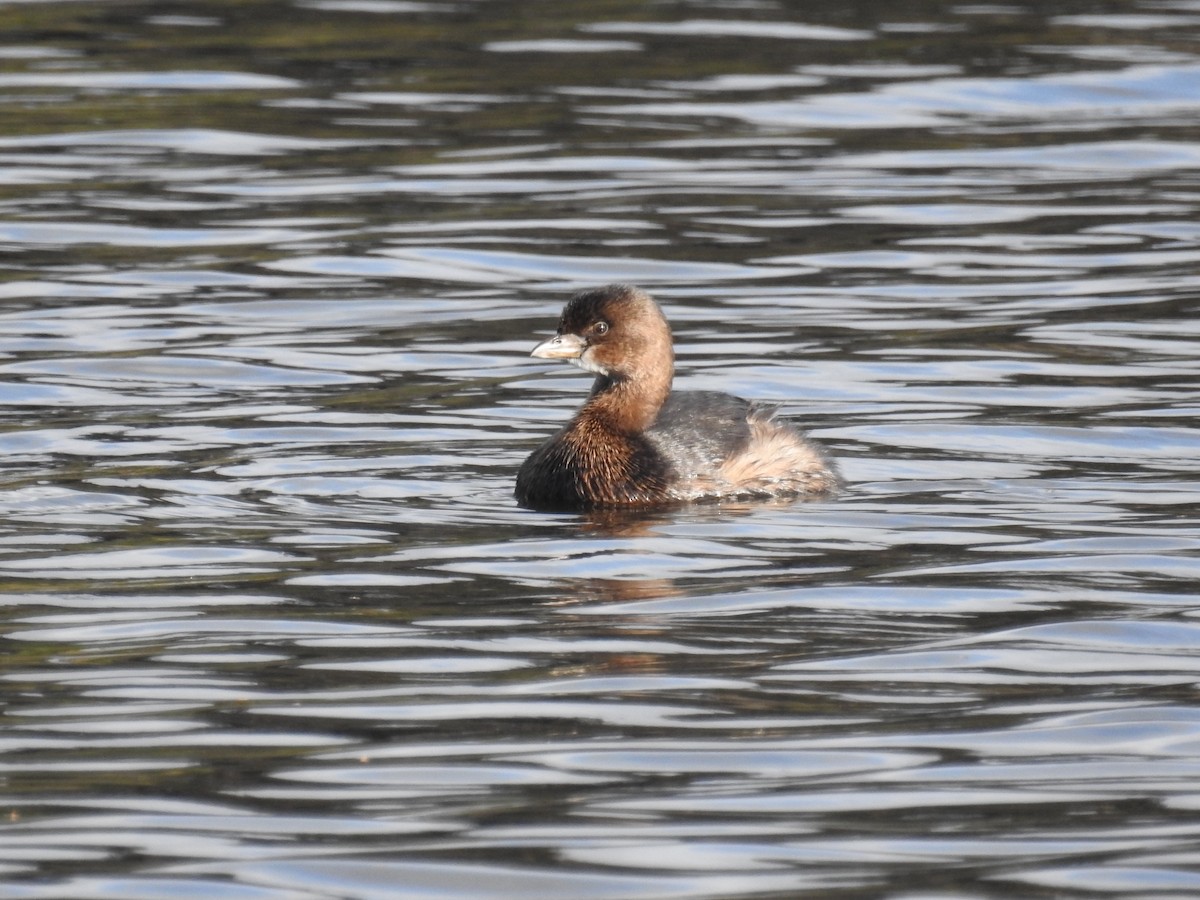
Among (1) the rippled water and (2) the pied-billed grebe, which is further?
(2) the pied-billed grebe

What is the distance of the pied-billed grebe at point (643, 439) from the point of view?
1088 cm

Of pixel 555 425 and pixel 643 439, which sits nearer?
pixel 643 439

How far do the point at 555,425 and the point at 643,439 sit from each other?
66.3 inches

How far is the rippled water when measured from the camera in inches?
249

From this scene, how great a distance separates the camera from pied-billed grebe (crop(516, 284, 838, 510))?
428 inches

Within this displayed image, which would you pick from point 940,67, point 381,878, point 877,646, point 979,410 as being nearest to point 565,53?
point 940,67

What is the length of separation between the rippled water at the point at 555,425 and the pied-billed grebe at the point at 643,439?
22 centimetres

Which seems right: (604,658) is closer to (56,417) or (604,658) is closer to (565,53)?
(56,417)

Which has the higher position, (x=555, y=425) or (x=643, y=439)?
(x=643, y=439)

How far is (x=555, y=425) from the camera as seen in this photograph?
41.8ft

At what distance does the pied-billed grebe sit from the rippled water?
8.5 inches

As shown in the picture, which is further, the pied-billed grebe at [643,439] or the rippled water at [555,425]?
the pied-billed grebe at [643,439]

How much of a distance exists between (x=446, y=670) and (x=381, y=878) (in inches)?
74.3

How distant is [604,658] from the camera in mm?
7863
